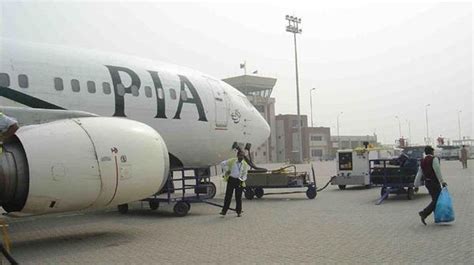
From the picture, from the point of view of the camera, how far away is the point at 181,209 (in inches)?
523

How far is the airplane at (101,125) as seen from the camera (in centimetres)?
857

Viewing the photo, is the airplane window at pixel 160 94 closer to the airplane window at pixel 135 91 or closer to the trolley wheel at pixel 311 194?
the airplane window at pixel 135 91

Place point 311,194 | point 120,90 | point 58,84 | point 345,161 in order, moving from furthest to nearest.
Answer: point 345,161
point 311,194
point 120,90
point 58,84

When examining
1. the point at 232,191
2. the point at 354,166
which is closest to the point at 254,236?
the point at 232,191

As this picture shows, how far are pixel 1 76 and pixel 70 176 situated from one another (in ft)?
12.2

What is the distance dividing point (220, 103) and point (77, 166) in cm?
795

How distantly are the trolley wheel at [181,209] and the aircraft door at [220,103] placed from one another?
338 centimetres

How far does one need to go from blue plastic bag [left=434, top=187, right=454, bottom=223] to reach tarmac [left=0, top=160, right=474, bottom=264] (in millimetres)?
167

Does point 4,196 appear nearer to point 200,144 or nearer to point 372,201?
point 200,144

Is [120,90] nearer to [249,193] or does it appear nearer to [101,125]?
[101,125]

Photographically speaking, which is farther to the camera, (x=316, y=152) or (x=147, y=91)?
(x=316, y=152)

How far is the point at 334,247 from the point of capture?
8.38m

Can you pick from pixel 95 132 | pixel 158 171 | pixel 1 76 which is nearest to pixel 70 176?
pixel 95 132

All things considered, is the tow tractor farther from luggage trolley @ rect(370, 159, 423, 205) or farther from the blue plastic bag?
the blue plastic bag
